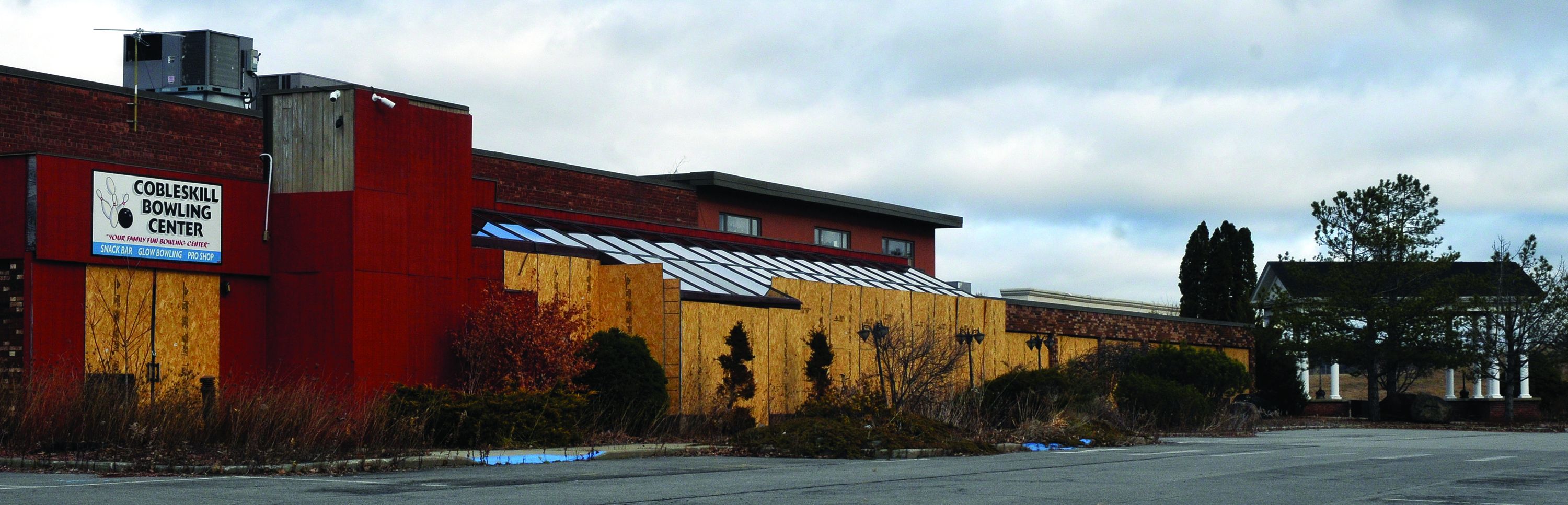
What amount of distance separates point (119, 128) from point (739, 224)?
1828 centimetres

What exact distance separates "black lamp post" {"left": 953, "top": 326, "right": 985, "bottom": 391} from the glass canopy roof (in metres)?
1.34

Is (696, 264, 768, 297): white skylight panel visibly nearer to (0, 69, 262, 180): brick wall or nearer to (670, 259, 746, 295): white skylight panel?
(670, 259, 746, 295): white skylight panel

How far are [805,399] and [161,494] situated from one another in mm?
18092

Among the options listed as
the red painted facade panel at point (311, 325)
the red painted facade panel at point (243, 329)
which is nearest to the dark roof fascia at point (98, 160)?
the red painted facade panel at point (243, 329)

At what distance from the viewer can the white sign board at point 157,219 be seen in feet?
69.6

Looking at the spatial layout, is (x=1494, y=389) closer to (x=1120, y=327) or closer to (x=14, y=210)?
(x=1120, y=327)

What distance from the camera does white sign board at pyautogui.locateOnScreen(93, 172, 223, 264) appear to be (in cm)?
2122

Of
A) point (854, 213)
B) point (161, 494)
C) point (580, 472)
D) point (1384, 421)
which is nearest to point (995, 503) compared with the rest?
point (580, 472)

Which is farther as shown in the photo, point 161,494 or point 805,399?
point 805,399

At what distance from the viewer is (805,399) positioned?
1179 inches

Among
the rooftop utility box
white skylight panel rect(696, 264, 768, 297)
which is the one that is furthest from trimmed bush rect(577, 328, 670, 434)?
the rooftop utility box

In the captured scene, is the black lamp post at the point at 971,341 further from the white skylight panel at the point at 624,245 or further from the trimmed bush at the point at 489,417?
the trimmed bush at the point at 489,417

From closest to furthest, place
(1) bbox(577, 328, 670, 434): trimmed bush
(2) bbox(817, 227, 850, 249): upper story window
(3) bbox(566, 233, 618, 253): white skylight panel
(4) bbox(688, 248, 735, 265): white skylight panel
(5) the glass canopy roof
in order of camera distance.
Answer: (1) bbox(577, 328, 670, 434): trimmed bush, (5) the glass canopy roof, (3) bbox(566, 233, 618, 253): white skylight panel, (4) bbox(688, 248, 735, 265): white skylight panel, (2) bbox(817, 227, 850, 249): upper story window

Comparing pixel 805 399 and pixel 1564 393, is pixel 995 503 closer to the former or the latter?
pixel 805 399
